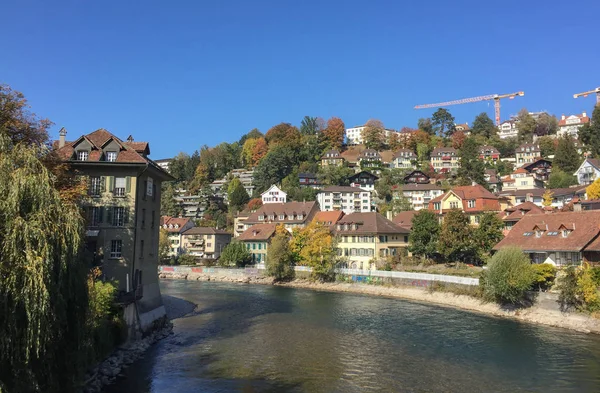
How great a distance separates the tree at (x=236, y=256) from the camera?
8428cm

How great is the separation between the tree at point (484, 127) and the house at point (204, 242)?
346ft

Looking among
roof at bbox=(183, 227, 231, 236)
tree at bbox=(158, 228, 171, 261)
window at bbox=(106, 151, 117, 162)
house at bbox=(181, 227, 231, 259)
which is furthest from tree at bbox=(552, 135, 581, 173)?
window at bbox=(106, 151, 117, 162)

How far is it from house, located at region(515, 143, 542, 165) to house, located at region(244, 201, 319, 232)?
69400mm

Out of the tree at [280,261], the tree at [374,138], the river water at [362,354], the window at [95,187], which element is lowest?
the river water at [362,354]

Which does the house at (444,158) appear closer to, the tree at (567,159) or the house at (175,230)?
the tree at (567,159)

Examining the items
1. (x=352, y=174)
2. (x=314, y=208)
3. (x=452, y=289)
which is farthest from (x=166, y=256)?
(x=452, y=289)

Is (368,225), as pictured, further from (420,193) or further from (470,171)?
(470,171)

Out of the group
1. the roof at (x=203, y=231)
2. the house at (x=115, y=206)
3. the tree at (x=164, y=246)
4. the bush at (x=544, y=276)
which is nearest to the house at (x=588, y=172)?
the bush at (x=544, y=276)

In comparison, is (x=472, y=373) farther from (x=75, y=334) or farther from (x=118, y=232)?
(x=118, y=232)

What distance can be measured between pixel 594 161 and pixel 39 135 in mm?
107242

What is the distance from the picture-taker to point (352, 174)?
130m

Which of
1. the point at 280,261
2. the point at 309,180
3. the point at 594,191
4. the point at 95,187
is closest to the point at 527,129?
the point at 309,180

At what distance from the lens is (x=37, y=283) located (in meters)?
14.6

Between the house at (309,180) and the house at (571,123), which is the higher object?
the house at (571,123)
